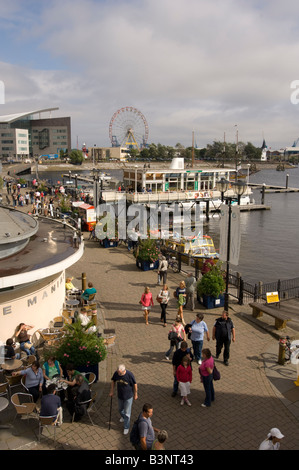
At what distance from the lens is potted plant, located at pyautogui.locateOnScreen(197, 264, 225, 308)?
13.1m

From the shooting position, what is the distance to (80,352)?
8203mm

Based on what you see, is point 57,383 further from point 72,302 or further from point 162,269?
point 162,269

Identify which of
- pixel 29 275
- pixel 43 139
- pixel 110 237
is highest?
pixel 43 139

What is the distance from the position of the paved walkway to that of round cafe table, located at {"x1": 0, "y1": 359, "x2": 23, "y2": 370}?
1.32 metres

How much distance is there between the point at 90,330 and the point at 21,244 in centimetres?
417

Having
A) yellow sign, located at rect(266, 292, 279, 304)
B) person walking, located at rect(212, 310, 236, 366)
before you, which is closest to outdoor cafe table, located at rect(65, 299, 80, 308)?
person walking, located at rect(212, 310, 236, 366)

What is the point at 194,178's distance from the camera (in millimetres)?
49750

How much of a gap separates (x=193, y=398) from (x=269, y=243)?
3117cm

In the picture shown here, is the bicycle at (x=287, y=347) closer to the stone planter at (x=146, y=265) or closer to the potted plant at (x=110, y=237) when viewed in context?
the stone planter at (x=146, y=265)

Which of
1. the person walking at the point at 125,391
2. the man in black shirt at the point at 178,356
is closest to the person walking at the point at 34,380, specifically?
the person walking at the point at 125,391

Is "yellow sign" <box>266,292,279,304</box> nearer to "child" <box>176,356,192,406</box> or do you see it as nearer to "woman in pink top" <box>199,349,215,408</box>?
"woman in pink top" <box>199,349,215,408</box>

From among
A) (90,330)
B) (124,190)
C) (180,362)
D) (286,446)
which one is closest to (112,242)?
(90,330)

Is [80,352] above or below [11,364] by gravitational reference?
above

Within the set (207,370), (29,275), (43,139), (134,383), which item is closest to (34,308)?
(29,275)
